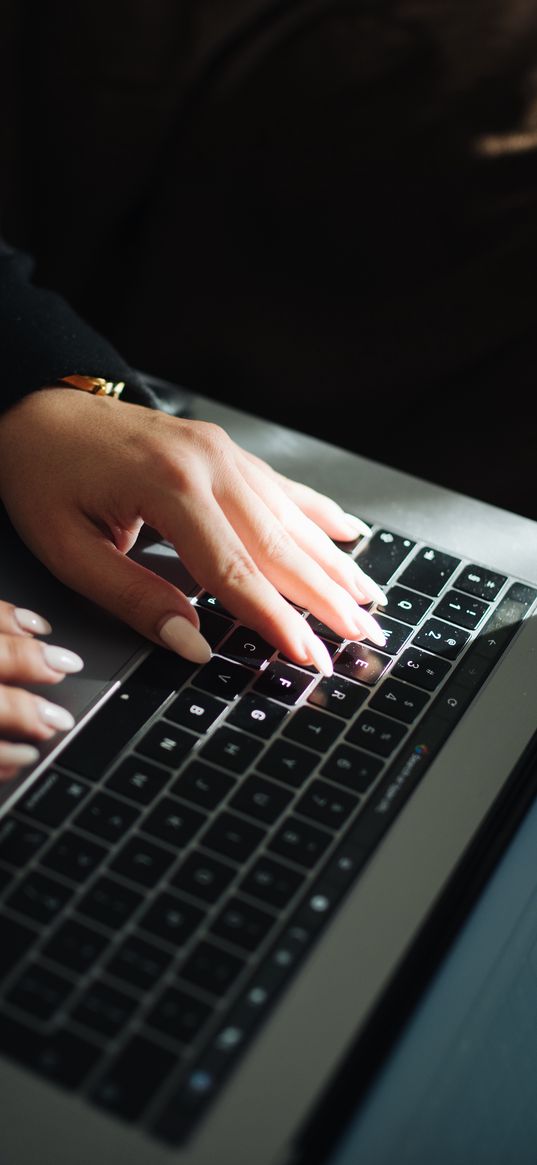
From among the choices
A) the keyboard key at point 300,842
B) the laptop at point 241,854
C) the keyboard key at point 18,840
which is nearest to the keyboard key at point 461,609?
the laptop at point 241,854

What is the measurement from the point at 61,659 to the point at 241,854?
0.17 metres

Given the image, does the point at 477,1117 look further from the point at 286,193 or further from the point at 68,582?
the point at 286,193

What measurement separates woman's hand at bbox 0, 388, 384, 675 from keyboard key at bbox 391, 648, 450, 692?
0.9 inches

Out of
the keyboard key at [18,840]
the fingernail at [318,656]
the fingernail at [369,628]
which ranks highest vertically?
the fingernail at [369,628]

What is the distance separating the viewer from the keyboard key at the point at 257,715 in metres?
0.65

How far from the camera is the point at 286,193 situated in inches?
42.3

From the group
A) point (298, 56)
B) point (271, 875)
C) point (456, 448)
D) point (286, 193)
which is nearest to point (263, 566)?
point (271, 875)

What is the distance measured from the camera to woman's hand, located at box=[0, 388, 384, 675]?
2.27ft

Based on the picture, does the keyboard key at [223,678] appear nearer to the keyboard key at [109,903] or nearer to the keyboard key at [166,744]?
the keyboard key at [166,744]

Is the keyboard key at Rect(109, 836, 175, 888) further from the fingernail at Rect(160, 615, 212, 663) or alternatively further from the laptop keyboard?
the fingernail at Rect(160, 615, 212, 663)

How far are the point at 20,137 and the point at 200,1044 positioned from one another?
100 centimetres

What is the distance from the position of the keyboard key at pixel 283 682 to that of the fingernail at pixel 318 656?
0.01 metres

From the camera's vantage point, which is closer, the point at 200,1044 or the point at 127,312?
the point at 200,1044

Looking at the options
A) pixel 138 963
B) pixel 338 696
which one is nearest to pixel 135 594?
pixel 338 696
